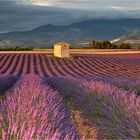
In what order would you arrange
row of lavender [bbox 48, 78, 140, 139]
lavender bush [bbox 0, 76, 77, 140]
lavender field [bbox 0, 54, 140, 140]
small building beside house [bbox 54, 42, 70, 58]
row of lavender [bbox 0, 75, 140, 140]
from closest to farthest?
lavender bush [bbox 0, 76, 77, 140], row of lavender [bbox 0, 75, 140, 140], lavender field [bbox 0, 54, 140, 140], row of lavender [bbox 48, 78, 140, 139], small building beside house [bbox 54, 42, 70, 58]

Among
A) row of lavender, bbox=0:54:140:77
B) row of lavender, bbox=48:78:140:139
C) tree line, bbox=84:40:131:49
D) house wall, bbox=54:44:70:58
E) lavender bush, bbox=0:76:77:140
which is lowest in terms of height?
tree line, bbox=84:40:131:49

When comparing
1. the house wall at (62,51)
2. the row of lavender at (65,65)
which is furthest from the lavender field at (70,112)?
the house wall at (62,51)

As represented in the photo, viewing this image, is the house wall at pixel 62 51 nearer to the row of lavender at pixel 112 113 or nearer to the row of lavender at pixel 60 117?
the row of lavender at pixel 112 113

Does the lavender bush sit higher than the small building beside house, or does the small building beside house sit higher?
the lavender bush

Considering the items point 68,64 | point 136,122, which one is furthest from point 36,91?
point 68,64

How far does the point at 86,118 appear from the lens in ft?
38.4

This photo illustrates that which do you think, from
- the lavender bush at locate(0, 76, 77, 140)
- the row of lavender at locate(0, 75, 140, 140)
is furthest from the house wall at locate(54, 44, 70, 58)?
the lavender bush at locate(0, 76, 77, 140)

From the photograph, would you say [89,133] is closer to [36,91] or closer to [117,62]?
[36,91]

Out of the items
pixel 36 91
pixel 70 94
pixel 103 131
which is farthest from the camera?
pixel 70 94

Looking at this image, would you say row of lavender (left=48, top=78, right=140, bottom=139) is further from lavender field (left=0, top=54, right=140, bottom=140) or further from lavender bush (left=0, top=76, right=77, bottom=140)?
lavender bush (left=0, top=76, right=77, bottom=140)

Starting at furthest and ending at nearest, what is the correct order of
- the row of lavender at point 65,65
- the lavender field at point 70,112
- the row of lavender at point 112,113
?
the row of lavender at point 65,65
the row of lavender at point 112,113
the lavender field at point 70,112

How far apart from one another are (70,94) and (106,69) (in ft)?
102

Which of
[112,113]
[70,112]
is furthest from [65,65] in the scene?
[112,113]

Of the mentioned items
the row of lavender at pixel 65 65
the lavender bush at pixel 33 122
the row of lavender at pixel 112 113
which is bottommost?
the row of lavender at pixel 65 65
